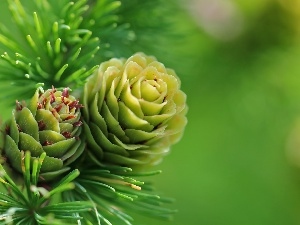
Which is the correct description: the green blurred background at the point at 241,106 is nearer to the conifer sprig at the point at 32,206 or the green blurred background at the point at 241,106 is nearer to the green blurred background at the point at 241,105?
the green blurred background at the point at 241,105

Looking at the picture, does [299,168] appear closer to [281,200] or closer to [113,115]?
[281,200]

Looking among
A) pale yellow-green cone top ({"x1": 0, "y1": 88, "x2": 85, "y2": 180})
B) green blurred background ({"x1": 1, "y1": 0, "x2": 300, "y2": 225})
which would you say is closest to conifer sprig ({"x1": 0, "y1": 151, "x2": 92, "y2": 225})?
pale yellow-green cone top ({"x1": 0, "y1": 88, "x2": 85, "y2": 180})

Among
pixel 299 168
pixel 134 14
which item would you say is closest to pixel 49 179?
pixel 134 14

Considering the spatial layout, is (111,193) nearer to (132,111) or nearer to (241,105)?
(132,111)

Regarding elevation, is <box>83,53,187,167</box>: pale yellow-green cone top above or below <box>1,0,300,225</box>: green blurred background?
above

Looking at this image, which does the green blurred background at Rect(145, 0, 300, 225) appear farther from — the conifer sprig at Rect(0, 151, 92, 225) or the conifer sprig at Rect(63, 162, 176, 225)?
the conifer sprig at Rect(0, 151, 92, 225)

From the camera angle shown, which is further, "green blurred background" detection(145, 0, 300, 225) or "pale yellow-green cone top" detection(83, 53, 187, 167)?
"green blurred background" detection(145, 0, 300, 225)

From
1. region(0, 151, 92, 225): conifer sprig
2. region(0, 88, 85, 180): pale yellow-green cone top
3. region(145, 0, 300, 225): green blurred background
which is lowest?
region(145, 0, 300, 225): green blurred background

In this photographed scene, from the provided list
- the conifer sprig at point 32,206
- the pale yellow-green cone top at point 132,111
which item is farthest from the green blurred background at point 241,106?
the conifer sprig at point 32,206
